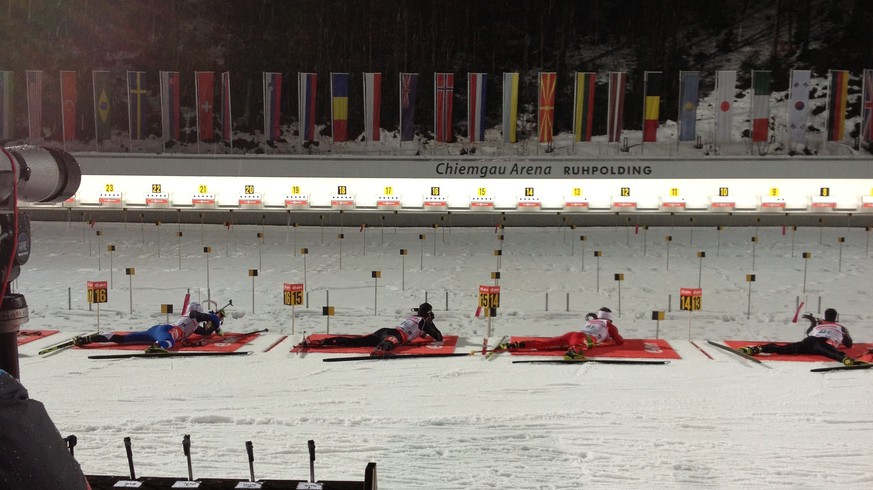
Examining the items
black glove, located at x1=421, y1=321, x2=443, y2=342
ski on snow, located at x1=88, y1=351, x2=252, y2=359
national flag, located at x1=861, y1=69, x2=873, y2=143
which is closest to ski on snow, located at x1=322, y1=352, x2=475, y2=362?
black glove, located at x1=421, y1=321, x2=443, y2=342

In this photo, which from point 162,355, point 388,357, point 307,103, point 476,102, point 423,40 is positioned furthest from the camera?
point 423,40

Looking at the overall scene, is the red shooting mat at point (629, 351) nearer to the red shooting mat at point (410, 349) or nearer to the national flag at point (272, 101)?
the red shooting mat at point (410, 349)

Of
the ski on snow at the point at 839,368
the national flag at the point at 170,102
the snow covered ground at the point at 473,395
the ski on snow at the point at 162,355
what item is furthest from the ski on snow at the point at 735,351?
the national flag at the point at 170,102

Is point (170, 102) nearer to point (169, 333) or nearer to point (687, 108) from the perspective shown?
point (687, 108)

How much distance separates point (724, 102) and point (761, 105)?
1285mm

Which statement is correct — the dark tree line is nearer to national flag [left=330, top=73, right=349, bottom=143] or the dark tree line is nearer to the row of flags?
the row of flags

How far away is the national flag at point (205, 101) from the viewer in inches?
1064

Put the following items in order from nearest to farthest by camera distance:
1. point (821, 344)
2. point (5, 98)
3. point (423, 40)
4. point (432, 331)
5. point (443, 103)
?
point (821, 344), point (432, 331), point (5, 98), point (443, 103), point (423, 40)

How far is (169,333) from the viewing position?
1000 centimetres

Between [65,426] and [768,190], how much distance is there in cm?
2583

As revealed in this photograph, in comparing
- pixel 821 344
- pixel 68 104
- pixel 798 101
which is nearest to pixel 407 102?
pixel 68 104

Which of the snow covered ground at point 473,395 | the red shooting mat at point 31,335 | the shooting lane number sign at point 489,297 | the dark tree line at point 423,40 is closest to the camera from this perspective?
the snow covered ground at point 473,395

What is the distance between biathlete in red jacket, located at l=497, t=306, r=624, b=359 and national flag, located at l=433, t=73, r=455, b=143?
1769cm

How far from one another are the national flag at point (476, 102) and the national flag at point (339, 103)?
15.2 feet
